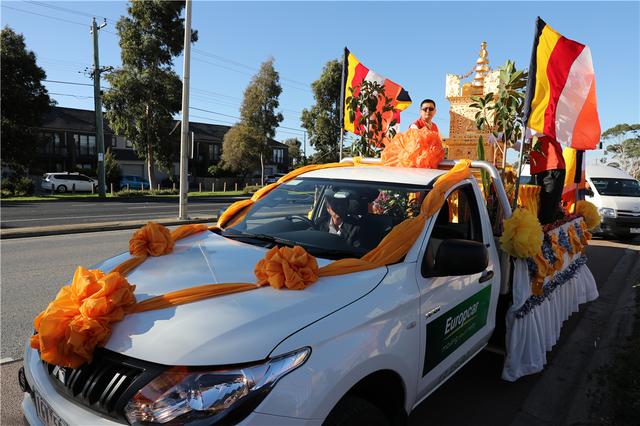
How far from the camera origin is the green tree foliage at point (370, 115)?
20.6ft

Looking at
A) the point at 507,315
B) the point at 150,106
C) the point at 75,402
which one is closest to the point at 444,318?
the point at 507,315

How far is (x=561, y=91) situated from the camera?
4352 mm

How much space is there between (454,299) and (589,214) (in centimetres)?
460

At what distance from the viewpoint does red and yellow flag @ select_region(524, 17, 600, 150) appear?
4184 millimetres

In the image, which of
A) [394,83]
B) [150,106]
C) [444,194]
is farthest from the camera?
[150,106]

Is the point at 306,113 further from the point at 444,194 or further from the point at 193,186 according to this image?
the point at 444,194

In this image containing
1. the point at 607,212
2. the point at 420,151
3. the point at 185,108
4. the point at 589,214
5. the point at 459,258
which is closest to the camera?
the point at 459,258

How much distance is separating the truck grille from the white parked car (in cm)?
3579

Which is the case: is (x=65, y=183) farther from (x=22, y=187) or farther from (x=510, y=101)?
(x=510, y=101)

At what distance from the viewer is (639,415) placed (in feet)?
9.00

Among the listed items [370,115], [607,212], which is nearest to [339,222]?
[370,115]

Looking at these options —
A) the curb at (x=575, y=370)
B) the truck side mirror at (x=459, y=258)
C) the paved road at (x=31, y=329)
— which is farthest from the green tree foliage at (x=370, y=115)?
the truck side mirror at (x=459, y=258)

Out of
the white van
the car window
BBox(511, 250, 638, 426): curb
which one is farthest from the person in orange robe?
the white van

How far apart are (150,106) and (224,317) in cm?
3186
